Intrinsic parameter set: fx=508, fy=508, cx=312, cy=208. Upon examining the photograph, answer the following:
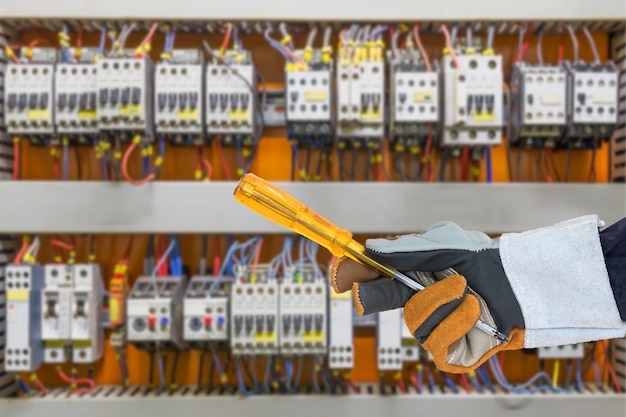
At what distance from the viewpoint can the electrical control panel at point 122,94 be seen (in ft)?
5.75

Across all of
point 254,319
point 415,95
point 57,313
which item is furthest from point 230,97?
point 57,313

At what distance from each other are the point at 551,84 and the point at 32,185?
6.13 ft

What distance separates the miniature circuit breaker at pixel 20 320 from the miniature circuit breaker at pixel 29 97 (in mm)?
515

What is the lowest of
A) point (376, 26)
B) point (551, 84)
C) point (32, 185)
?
point (32, 185)

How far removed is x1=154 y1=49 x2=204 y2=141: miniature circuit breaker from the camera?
5.88 feet

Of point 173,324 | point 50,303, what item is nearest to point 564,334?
point 173,324

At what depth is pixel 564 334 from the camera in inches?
37.5

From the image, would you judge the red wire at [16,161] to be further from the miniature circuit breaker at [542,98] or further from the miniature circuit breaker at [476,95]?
the miniature circuit breaker at [542,98]

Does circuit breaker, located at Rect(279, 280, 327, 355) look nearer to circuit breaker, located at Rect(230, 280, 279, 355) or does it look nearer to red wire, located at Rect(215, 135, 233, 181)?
circuit breaker, located at Rect(230, 280, 279, 355)

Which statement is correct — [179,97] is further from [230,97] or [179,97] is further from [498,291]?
[498,291]

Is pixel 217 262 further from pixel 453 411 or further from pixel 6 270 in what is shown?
pixel 453 411

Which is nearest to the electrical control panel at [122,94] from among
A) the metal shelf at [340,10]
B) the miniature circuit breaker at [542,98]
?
the metal shelf at [340,10]

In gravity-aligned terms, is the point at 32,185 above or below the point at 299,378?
above

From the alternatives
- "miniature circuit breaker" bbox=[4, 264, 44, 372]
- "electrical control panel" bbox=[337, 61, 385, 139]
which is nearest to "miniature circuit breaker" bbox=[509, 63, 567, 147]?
"electrical control panel" bbox=[337, 61, 385, 139]
